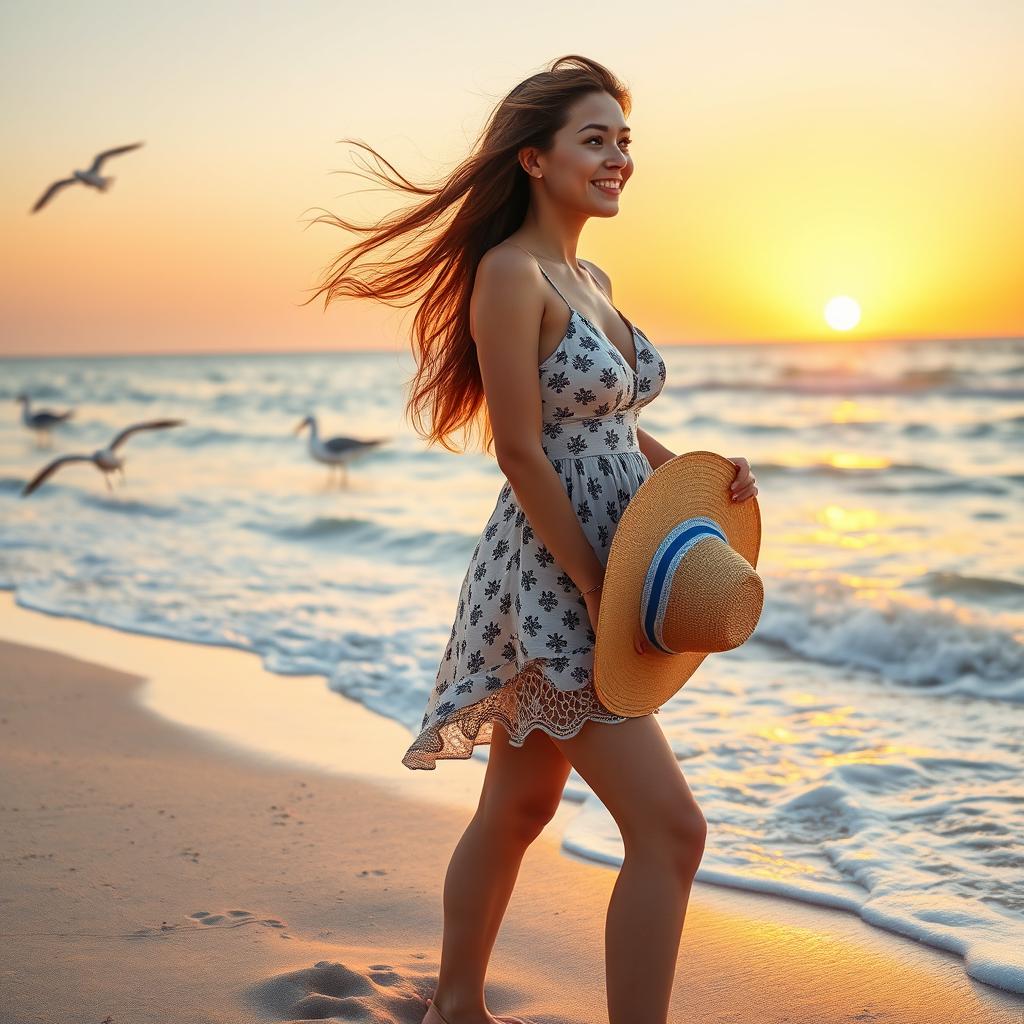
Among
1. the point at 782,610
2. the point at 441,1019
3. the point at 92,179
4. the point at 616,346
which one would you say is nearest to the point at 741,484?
the point at 616,346

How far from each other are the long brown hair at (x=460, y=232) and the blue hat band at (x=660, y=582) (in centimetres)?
60

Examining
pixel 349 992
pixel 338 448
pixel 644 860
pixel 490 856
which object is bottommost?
pixel 338 448

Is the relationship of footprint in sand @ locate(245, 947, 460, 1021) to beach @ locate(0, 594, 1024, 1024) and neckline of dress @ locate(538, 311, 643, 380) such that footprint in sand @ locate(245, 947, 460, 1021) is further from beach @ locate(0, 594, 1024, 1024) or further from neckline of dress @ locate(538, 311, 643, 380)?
neckline of dress @ locate(538, 311, 643, 380)

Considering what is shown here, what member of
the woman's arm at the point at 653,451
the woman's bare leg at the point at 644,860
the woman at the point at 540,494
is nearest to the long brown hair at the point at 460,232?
the woman at the point at 540,494

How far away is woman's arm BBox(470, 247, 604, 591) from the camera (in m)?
2.33

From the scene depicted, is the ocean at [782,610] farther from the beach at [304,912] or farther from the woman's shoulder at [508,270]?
the woman's shoulder at [508,270]

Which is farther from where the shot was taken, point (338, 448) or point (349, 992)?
point (338, 448)

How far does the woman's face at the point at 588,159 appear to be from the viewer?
2.50m

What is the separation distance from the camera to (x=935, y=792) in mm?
4594

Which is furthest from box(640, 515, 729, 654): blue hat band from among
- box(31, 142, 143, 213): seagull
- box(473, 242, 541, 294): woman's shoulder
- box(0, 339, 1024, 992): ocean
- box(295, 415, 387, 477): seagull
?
box(295, 415, 387, 477): seagull

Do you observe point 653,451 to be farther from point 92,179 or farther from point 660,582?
point 92,179

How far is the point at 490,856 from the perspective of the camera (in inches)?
103

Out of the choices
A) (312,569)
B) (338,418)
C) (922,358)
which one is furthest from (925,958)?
(922,358)

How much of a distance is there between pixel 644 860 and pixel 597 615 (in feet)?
1.52
